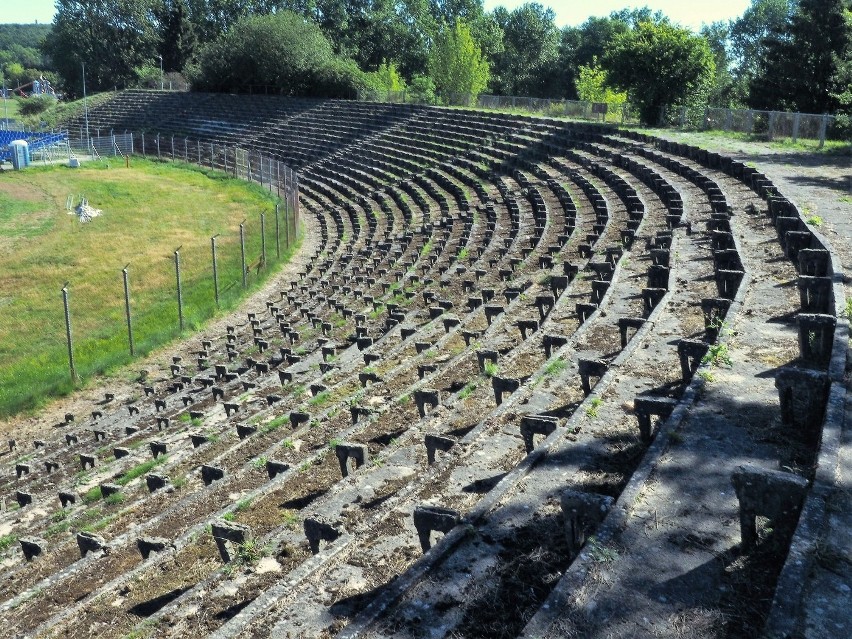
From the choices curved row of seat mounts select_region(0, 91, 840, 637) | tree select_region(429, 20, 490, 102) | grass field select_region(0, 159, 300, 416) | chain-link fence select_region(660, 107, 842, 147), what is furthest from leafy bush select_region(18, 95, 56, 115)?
curved row of seat mounts select_region(0, 91, 840, 637)

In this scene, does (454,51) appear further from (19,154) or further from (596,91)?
(19,154)

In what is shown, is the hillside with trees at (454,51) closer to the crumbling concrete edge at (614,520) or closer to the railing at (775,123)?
the railing at (775,123)

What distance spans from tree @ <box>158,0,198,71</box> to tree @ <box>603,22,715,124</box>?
218 ft

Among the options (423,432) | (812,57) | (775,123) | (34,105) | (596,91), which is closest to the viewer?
(423,432)

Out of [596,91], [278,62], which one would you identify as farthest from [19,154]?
[596,91]

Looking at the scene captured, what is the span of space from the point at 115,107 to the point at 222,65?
10892 mm

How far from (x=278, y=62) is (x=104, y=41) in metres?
37.4

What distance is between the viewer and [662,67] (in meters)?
37.2

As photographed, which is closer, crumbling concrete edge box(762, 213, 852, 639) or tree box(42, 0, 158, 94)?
crumbling concrete edge box(762, 213, 852, 639)

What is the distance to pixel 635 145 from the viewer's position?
3027 cm

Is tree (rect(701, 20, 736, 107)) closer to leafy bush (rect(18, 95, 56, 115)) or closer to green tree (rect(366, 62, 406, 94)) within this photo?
green tree (rect(366, 62, 406, 94))

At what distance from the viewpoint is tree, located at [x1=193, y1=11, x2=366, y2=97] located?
205 feet

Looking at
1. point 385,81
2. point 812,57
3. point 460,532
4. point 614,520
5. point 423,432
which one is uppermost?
point 812,57

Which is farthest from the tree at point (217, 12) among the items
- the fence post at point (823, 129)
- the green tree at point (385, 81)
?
the fence post at point (823, 129)
